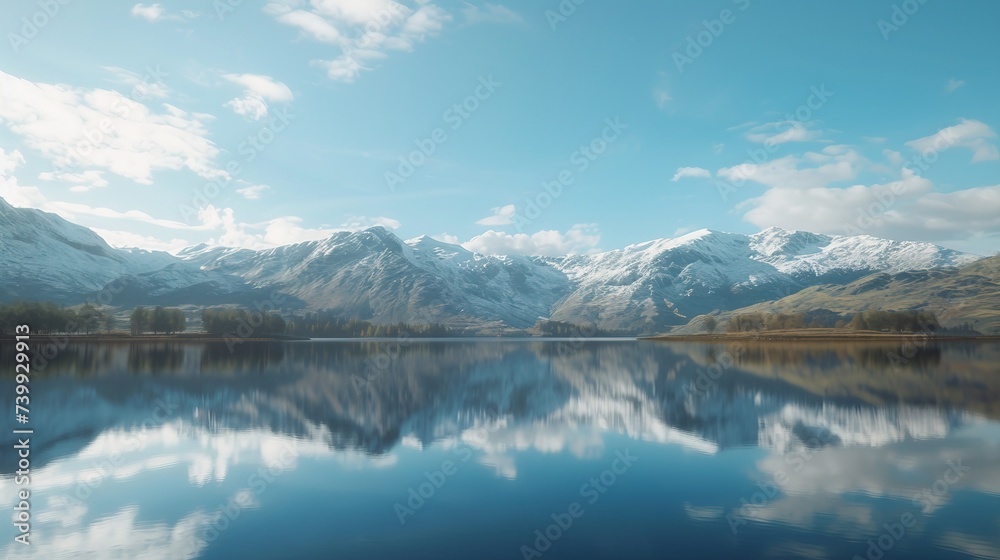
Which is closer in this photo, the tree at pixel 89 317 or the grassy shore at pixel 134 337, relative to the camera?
the grassy shore at pixel 134 337

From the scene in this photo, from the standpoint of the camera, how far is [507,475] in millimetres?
27625

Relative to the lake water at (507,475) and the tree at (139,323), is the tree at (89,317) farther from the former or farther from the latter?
the lake water at (507,475)

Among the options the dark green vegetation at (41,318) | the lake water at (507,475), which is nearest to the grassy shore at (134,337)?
the dark green vegetation at (41,318)

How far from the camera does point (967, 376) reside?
6962cm

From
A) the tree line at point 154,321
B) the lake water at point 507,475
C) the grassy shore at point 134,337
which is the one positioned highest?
the tree line at point 154,321

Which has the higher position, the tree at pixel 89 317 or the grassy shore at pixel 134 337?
the tree at pixel 89 317

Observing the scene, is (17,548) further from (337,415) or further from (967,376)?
(967,376)

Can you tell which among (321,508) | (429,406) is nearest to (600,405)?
(429,406)

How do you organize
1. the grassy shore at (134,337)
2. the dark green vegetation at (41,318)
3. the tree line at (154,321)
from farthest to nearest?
the tree line at (154,321)
the grassy shore at (134,337)
the dark green vegetation at (41,318)

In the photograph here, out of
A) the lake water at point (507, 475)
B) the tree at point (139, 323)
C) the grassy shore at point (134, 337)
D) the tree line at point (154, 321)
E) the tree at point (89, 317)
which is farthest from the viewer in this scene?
the tree line at point (154, 321)

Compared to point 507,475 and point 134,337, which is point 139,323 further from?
point 507,475

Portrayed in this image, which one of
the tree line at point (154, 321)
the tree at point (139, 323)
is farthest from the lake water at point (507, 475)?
the tree at point (139, 323)

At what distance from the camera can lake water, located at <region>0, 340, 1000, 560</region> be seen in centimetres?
1869

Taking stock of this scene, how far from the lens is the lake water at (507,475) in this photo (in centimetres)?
1869
